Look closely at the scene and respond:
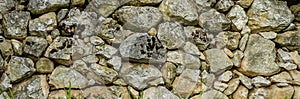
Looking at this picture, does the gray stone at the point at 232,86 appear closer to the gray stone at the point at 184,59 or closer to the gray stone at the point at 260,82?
the gray stone at the point at 260,82

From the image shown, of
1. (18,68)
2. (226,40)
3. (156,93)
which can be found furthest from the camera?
(226,40)

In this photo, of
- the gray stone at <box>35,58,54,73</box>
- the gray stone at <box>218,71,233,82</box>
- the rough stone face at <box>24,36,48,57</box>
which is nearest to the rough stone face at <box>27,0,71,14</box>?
the rough stone face at <box>24,36,48,57</box>

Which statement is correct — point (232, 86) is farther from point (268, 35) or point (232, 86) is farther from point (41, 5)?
point (41, 5)

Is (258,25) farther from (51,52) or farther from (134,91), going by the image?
(51,52)

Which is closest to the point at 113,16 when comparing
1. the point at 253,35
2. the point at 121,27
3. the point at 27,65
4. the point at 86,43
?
the point at 121,27

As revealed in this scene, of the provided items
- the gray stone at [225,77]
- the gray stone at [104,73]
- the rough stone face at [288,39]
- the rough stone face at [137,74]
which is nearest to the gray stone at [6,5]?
the gray stone at [104,73]

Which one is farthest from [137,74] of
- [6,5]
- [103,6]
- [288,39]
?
[288,39]

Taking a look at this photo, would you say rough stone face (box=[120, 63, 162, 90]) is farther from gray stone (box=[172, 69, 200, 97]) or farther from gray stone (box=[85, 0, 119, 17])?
gray stone (box=[85, 0, 119, 17])
